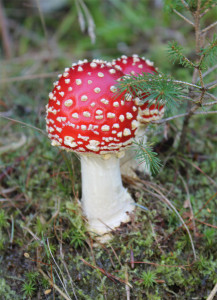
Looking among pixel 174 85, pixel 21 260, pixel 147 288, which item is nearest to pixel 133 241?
pixel 147 288

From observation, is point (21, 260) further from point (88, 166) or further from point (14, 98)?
point (14, 98)

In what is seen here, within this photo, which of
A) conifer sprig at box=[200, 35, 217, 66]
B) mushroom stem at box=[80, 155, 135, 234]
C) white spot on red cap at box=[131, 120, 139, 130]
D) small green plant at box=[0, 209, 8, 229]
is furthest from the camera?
small green plant at box=[0, 209, 8, 229]

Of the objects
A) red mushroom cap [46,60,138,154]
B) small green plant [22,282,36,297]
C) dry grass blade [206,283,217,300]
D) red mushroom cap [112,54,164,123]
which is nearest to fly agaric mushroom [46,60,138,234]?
red mushroom cap [46,60,138,154]

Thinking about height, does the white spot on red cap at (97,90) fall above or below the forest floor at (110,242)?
above

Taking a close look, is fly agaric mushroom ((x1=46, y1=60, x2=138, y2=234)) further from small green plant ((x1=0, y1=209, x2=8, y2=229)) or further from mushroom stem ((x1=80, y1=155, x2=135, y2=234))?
small green plant ((x1=0, y1=209, x2=8, y2=229))

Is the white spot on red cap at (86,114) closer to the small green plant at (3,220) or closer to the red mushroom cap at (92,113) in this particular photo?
the red mushroom cap at (92,113)

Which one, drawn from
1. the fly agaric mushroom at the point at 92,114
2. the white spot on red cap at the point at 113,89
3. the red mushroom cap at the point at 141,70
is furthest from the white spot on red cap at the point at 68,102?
the red mushroom cap at the point at 141,70
